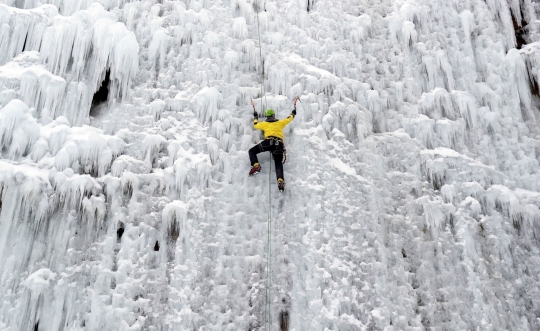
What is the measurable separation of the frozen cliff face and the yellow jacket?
0.88ft

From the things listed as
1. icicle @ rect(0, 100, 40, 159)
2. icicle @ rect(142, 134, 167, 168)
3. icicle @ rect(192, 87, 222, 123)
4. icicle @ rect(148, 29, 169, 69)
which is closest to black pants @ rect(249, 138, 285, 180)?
icicle @ rect(192, 87, 222, 123)

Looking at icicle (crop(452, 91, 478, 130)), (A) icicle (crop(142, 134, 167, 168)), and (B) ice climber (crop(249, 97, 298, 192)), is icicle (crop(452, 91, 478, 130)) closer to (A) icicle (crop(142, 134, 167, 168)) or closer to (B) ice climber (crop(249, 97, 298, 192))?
(B) ice climber (crop(249, 97, 298, 192))

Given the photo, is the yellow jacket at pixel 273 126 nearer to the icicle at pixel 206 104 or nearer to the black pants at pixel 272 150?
the black pants at pixel 272 150

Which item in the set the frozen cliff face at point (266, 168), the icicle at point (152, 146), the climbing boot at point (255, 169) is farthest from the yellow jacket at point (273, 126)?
the icicle at point (152, 146)

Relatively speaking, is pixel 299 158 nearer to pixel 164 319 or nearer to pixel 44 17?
pixel 164 319

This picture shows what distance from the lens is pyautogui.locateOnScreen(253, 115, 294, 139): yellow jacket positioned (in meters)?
5.52

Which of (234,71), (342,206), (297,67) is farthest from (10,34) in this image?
(342,206)

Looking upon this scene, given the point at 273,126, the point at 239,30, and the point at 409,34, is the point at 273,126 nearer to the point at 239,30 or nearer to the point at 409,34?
the point at 239,30

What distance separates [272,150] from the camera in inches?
216

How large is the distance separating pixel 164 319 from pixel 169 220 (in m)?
1.06

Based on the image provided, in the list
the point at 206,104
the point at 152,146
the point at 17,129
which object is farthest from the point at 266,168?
the point at 17,129

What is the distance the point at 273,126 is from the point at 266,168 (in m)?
0.52

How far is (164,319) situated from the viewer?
15.5ft

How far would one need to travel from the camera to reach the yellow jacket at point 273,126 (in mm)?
5516
